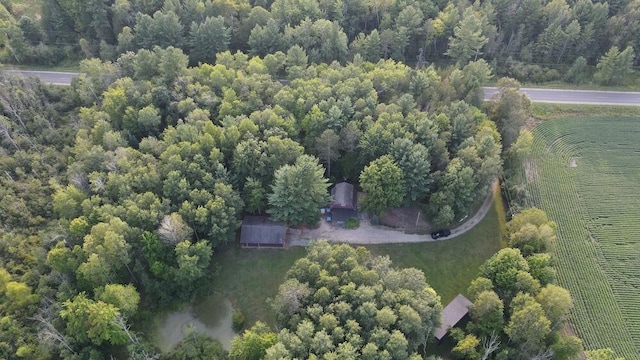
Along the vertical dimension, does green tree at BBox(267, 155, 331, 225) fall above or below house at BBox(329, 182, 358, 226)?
above

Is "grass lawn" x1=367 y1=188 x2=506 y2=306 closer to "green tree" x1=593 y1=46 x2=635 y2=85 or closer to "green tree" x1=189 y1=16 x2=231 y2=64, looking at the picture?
"green tree" x1=593 y1=46 x2=635 y2=85

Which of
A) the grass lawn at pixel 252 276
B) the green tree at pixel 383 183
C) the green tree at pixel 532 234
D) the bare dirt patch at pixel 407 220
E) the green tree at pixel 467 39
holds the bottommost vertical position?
the grass lawn at pixel 252 276

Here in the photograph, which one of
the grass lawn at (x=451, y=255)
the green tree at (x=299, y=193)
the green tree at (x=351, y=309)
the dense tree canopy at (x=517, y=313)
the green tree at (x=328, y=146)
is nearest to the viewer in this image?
the green tree at (x=351, y=309)

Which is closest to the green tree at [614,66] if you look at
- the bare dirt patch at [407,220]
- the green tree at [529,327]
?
the bare dirt patch at [407,220]

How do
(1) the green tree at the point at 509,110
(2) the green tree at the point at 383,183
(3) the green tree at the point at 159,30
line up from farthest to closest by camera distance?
(3) the green tree at the point at 159,30, (1) the green tree at the point at 509,110, (2) the green tree at the point at 383,183

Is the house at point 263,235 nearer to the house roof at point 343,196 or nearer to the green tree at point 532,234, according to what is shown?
the house roof at point 343,196

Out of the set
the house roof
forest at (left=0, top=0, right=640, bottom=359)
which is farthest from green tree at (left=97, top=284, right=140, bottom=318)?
the house roof
